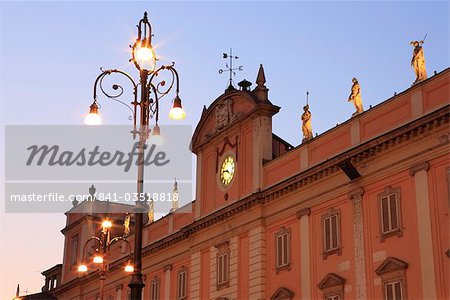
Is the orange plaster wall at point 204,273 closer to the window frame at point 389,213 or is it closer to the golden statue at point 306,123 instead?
the golden statue at point 306,123

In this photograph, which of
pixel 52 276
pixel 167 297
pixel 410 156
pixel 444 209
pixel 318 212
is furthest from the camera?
pixel 52 276

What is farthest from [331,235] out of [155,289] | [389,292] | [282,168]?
[155,289]

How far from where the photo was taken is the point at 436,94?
24656mm

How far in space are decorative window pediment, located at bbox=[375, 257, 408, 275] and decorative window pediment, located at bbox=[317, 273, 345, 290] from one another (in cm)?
194

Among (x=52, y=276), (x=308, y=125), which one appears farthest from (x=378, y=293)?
(x=52, y=276)

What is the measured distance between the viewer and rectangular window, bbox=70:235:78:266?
176 feet

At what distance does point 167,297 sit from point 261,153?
10749mm

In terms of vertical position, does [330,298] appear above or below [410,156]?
below

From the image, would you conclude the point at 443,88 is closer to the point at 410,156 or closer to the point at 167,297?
the point at 410,156

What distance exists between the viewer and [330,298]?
2777 centimetres

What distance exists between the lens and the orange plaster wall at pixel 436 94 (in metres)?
24.3

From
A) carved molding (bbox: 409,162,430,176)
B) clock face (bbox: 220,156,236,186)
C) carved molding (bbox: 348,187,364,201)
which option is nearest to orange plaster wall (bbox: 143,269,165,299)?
clock face (bbox: 220,156,236,186)

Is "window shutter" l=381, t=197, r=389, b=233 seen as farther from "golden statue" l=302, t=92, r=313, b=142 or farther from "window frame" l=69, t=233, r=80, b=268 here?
"window frame" l=69, t=233, r=80, b=268

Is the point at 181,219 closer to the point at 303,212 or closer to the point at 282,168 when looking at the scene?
the point at 282,168
